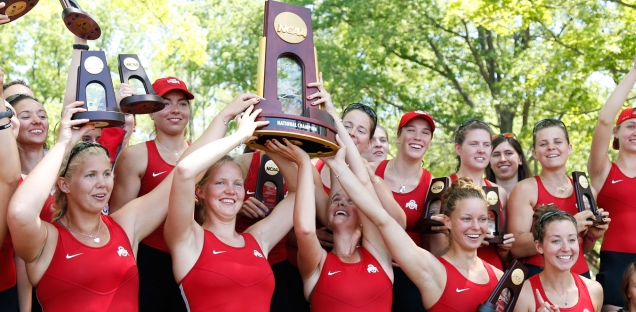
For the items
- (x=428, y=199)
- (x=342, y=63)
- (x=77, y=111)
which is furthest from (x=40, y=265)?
(x=342, y=63)

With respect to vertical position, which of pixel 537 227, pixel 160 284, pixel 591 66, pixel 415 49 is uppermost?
pixel 415 49

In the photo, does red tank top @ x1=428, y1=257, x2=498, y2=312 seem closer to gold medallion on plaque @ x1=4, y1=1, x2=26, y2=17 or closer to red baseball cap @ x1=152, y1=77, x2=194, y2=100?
red baseball cap @ x1=152, y1=77, x2=194, y2=100

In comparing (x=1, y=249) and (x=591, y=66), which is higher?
(x=591, y=66)

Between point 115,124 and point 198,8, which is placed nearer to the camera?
point 115,124

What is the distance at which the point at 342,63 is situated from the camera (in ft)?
54.0

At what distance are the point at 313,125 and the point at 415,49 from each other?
13314 mm

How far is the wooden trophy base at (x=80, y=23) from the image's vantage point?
13.8 ft

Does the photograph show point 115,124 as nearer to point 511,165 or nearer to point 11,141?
point 11,141

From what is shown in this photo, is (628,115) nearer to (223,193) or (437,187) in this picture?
(437,187)

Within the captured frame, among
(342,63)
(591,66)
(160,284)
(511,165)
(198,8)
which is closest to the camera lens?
(160,284)

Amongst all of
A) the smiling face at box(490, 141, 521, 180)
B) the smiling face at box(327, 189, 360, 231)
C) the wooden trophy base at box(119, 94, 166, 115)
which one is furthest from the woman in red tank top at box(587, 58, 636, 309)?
the wooden trophy base at box(119, 94, 166, 115)

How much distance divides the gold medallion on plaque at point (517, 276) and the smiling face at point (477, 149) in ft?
4.26

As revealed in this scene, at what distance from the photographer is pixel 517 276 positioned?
4.73m

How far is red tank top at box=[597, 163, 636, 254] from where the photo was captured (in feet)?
19.2
